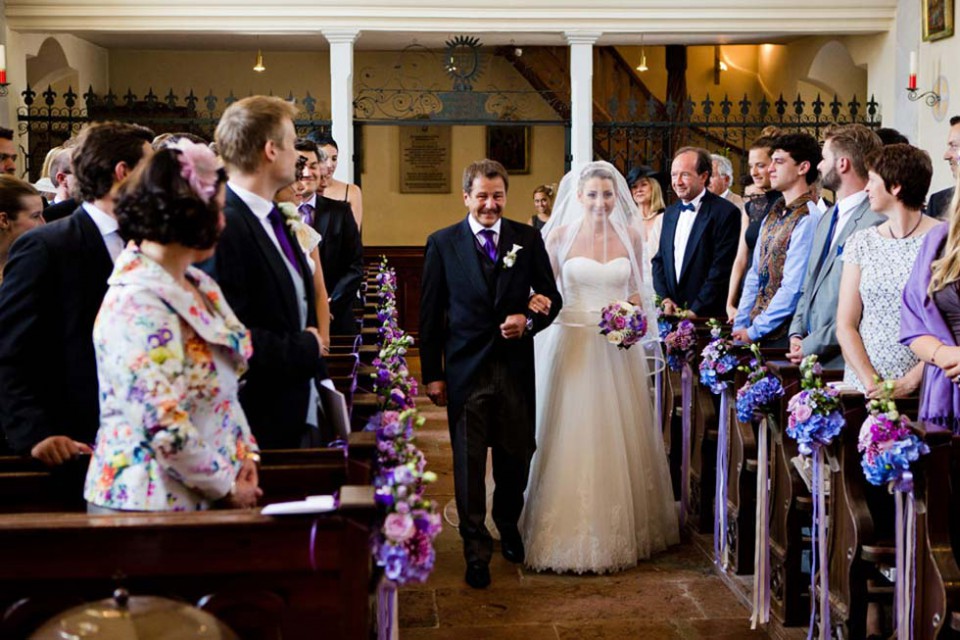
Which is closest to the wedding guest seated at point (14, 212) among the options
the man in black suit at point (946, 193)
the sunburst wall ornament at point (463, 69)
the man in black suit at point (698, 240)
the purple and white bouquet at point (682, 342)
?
the purple and white bouquet at point (682, 342)

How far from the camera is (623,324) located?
5.48 metres

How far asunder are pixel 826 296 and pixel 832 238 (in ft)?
1.06

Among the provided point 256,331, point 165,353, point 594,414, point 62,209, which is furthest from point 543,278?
point 165,353

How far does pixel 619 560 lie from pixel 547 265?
4.57 feet

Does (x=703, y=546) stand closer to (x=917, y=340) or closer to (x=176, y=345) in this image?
(x=917, y=340)

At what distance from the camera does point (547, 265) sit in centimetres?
550

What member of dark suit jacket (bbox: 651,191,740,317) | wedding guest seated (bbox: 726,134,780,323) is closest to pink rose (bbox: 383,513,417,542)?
wedding guest seated (bbox: 726,134,780,323)

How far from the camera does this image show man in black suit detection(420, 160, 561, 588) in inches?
208

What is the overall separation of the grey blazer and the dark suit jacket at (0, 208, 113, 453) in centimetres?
294

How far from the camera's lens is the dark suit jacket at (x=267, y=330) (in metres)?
3.15

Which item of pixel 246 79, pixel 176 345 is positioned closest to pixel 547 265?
pixel 176 345

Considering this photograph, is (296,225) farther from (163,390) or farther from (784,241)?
(784,241)

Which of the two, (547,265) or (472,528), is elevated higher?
(547,265)

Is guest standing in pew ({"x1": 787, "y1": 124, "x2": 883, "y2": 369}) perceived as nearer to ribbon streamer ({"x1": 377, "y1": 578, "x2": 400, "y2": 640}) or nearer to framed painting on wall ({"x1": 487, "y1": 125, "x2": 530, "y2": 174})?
ribbon streamer ({"x1": 377, "y1": 578, "x2": 400, "y2": 640})
